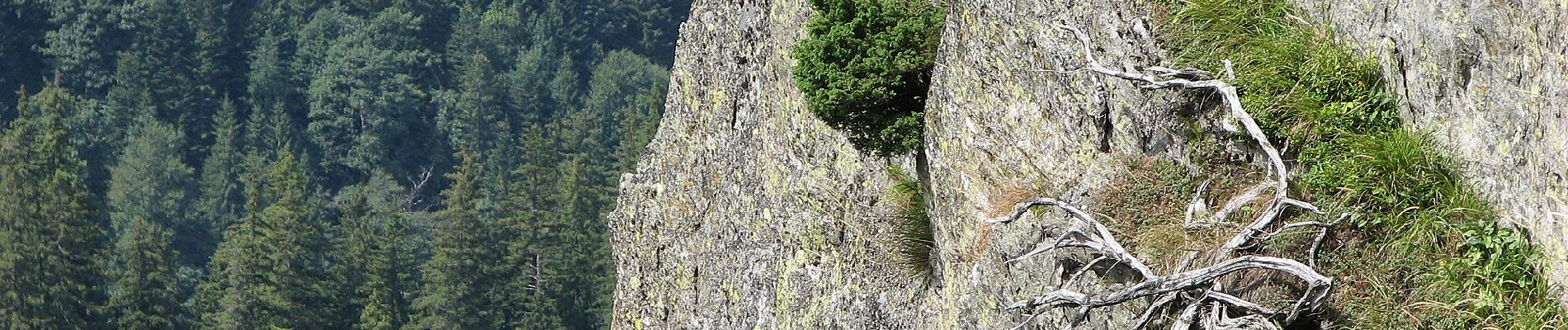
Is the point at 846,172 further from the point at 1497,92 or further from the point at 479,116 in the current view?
the point at 479,116

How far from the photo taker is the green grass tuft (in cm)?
1402

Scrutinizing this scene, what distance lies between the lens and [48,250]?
55062 millimetres

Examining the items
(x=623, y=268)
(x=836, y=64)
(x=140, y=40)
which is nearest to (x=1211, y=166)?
(x=836, y=64)


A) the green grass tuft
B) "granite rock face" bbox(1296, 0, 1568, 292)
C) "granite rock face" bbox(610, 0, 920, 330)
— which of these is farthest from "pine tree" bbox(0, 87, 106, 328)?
"granite rock face" bbox(1296, 0, 1568, 292)

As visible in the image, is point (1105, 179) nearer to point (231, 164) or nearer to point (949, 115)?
point (949, 115)

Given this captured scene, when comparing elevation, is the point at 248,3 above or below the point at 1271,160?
above

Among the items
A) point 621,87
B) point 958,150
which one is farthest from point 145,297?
point 621,87

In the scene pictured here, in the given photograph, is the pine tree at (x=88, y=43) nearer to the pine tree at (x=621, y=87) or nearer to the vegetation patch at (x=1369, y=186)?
the pine tree at (x=621, y=87)

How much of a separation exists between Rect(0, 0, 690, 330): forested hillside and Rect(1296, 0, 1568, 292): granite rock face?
47.8 metres

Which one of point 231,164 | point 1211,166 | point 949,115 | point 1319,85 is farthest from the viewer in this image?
point 231,164

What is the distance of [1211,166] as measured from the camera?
9.48 meters

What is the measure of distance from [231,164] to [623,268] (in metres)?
80.9

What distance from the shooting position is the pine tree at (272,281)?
5291cm

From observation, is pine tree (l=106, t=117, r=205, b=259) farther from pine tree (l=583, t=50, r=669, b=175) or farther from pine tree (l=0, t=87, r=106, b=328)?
pine tree (l=0, t=87, r=106, b=328)
